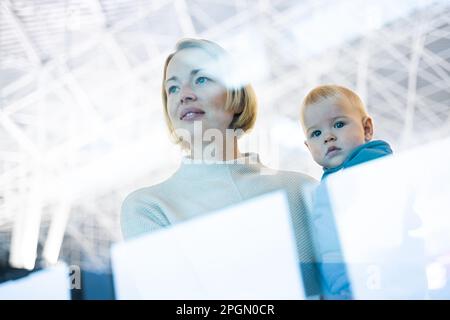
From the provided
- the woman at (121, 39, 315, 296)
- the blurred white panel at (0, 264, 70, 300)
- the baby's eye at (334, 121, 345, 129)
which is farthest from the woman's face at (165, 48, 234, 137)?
the blurred white panel at (0, 264, 70, 300)

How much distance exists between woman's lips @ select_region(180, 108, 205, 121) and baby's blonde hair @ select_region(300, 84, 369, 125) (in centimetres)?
24

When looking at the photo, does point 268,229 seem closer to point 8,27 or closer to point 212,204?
point 212,204

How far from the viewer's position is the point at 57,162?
1.53 metres

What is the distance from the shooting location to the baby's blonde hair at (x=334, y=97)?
1.49 meters

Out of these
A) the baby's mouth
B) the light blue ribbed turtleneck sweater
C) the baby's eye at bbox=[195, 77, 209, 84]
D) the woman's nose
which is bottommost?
the light blue ribbed turtleneck sweater

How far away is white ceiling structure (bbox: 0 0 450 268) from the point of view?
59.1 inches

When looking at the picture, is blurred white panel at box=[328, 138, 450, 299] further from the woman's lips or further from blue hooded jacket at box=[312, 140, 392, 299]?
the woman's lips

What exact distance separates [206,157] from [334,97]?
32 cm

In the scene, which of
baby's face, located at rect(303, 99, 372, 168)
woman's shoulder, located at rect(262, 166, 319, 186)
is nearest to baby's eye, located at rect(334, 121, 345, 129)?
A: baby's face, located at rect(303, 99, 372, 168)

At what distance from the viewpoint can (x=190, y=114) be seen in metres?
1.52

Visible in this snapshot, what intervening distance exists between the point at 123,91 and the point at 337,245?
0.61 m

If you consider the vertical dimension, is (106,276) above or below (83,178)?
below

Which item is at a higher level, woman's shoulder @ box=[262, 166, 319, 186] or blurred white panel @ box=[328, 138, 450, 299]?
woman's shoulder @ box=[262, 166, 319, 186]
